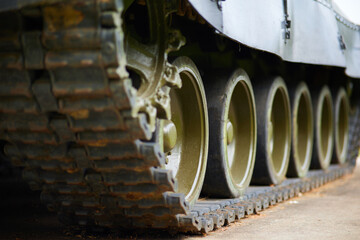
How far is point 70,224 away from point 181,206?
875 mm

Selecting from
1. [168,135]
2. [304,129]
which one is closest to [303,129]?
[304,129]

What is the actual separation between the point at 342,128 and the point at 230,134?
15.1 ft

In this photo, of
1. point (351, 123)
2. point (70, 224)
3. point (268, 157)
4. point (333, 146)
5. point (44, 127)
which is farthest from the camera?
point (351, 123)

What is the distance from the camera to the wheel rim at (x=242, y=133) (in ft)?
17.7

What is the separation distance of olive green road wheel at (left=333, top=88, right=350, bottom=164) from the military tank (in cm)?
248

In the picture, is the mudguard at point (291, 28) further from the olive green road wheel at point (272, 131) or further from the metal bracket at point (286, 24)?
the olive green road wheel at point (272, 131)

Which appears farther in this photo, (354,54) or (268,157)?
(354,54)

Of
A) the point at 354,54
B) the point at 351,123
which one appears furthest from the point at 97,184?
the point at 351,123

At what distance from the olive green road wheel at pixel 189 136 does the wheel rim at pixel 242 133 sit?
2.79ft

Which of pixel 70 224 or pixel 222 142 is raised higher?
pixel 222 142

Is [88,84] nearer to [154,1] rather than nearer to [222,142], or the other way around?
[154,1]

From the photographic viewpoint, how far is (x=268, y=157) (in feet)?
19.2

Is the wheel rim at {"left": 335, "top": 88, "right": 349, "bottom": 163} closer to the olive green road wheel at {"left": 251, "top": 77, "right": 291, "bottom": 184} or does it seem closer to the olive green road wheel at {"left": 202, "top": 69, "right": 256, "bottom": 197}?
the olive green road wheel at {"left": 251, "top": 77, "right": 291, "bottom": 184}

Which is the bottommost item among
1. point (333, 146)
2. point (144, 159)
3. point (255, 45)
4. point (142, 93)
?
point (333, 146)
